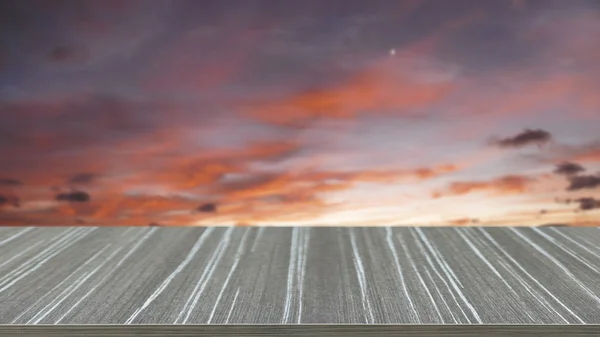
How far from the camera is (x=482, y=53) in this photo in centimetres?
205

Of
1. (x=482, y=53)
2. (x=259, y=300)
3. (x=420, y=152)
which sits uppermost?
(x=482, y=53)

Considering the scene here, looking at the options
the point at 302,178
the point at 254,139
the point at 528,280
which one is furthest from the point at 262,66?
the point at 528,280

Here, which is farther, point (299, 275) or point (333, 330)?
point (299, 275)

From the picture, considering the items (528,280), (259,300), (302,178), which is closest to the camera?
(259,300)

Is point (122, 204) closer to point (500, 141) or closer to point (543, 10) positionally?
point (500, 141)

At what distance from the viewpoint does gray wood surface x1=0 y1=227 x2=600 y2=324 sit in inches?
33.4

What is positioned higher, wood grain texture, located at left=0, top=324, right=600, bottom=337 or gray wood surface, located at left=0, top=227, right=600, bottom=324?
gray wood surface, located at left=0, top=227, right=600, bottom=324

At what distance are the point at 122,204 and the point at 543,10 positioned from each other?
4.75 feet

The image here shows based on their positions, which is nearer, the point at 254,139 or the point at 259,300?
the point at 259,300

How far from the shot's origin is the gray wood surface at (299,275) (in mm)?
847

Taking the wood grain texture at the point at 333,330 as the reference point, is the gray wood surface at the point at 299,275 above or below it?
above

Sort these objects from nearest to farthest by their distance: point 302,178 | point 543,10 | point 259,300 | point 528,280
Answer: point 259,300, point 528,280, point 543,10, point 302,178

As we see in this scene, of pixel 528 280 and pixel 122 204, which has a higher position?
pixel 122 204

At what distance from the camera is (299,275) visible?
1.03 metres
